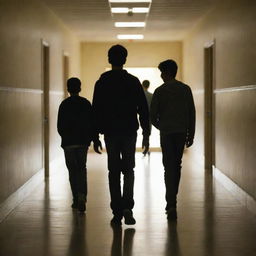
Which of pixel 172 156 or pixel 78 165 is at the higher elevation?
pixel 172 156

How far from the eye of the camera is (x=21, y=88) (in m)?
7.90

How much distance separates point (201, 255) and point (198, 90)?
8570 millimetres

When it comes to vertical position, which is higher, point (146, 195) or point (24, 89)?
point (24, 89)

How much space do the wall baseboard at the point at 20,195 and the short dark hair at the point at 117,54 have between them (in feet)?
6.26

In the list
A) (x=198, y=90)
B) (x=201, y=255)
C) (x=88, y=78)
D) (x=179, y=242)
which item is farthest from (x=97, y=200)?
(x=88, y=78)

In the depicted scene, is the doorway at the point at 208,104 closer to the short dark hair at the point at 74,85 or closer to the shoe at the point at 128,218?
the short dark hair at the point at 74,85

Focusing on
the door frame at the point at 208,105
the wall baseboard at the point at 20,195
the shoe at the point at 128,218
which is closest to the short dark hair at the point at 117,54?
the shoe at the point at 128,218

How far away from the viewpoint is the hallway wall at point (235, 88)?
284 inches

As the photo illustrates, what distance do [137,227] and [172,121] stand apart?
110 cm

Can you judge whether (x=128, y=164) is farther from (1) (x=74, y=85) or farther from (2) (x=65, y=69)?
(2) (x=65, y=69)

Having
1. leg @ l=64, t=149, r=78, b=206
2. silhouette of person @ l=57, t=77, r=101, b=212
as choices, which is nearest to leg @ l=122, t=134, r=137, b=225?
silhouette of person @ l=57, t=77, r=101, b=212

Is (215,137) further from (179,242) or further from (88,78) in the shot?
(88,78)

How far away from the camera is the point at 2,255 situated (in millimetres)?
5039

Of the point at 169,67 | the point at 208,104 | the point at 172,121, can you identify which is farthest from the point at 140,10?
the point at 172,121
